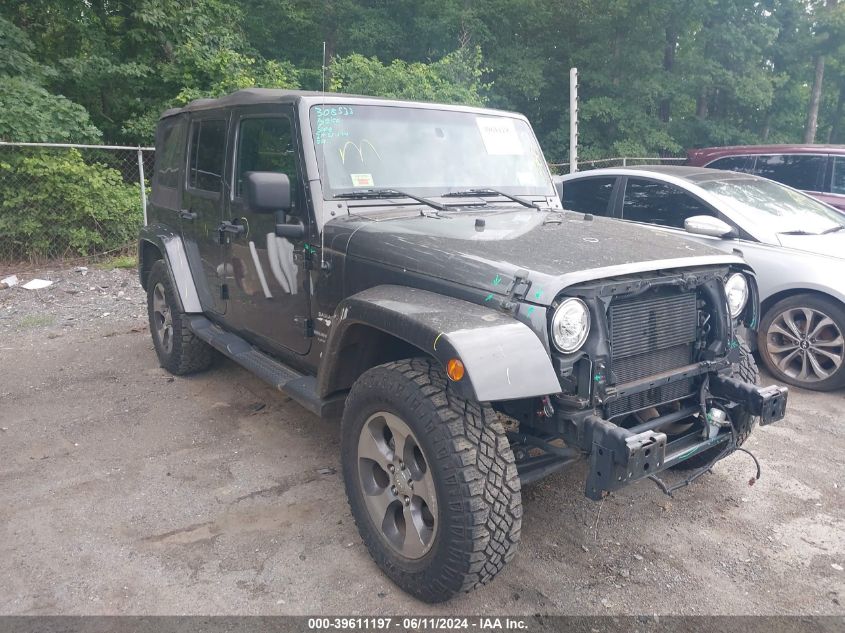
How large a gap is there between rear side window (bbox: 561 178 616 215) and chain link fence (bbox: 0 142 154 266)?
627 cm

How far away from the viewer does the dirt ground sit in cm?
279

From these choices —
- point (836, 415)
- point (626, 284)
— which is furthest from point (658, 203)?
point (626, 284)

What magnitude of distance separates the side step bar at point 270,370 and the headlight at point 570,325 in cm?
125

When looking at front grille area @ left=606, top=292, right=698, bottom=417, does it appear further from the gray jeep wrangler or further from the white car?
the white car

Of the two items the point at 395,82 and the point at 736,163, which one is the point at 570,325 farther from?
the point at 395,82

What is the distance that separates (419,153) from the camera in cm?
377

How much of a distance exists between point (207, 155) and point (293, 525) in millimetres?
2640

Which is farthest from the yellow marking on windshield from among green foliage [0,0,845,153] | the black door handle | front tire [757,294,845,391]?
green foliage [0,0,845,153]

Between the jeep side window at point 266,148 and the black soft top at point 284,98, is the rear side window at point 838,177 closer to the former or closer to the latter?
the black soft top at point 284,98

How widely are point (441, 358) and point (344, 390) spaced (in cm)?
103

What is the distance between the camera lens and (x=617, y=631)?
2.61 meters

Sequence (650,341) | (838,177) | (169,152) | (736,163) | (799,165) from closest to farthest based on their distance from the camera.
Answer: (650,341) < (169,152) < (838,177) < (799,165) < (736,163)

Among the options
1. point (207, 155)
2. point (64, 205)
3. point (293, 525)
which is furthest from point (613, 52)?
point (293, 525)

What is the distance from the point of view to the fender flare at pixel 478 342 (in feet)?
7.69
